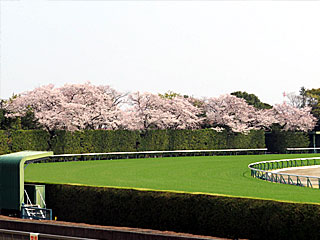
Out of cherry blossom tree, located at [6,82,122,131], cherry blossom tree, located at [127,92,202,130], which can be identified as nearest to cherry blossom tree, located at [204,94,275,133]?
cherry blossom tree, located at [127,92,202,130]

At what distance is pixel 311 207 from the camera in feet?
37.0

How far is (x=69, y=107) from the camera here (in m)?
39.4

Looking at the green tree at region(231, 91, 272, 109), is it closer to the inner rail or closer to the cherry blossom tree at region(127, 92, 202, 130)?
the cherry blossom tree at region(127, 92, 202, 130)

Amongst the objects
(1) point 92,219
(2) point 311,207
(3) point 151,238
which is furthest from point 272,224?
(1) point 92,219

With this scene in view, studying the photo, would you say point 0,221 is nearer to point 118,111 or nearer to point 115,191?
point 115,191

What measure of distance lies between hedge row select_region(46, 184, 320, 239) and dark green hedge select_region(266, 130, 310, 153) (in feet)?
117

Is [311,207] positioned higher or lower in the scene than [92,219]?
higher

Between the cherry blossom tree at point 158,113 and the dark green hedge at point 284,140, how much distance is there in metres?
7.47

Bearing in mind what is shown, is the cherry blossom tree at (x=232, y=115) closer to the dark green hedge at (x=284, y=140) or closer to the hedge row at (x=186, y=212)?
the dark green hedge at (x=284, y=140)

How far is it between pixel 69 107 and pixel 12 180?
2354cm

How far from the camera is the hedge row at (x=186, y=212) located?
37.8ft

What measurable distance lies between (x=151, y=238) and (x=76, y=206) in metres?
5.43

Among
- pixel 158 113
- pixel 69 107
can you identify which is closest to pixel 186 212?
pixel 69 107

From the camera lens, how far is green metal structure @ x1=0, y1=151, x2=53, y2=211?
16.0m
